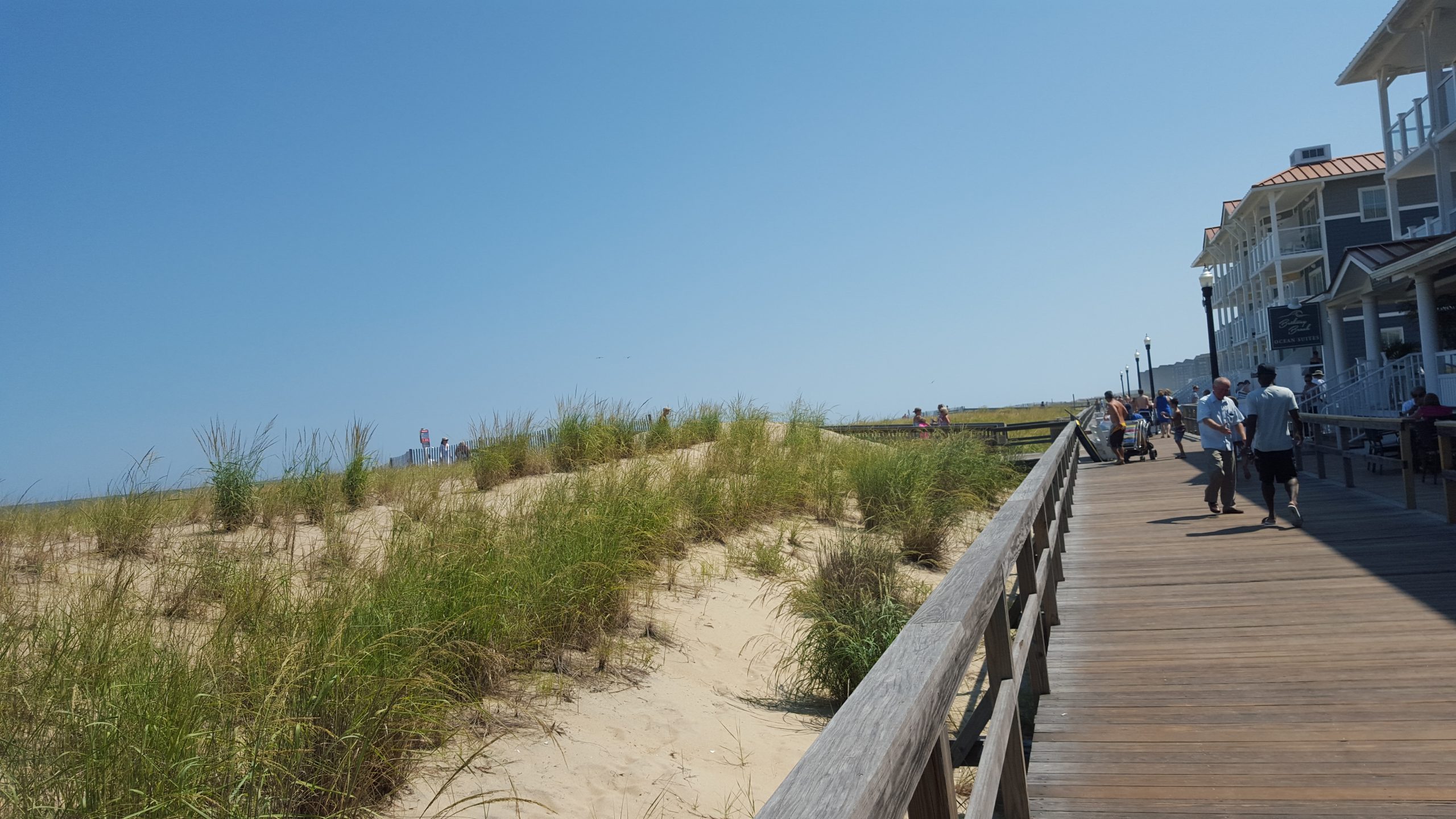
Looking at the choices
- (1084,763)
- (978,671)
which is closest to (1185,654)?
(1084,763)

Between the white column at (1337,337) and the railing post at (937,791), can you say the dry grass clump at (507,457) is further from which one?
the white column at (1337,337)

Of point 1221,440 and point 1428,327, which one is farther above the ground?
point 1428,327

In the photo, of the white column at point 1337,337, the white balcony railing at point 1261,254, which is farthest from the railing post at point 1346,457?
A: the white balcony railing at point 1261,254

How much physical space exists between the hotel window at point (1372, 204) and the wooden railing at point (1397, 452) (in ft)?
67.4

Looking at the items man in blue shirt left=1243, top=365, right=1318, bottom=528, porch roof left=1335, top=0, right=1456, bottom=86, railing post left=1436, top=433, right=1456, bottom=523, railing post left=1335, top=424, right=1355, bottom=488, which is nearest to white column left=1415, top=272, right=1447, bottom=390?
porch roof left=1335, top=0, right=1456, bottom=86

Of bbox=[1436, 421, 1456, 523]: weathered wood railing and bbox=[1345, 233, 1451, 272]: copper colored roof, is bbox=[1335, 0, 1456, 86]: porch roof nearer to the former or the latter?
bbox=[1345, 233, 1451, 272]: copper colored roof

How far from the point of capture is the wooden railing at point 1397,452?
8.30m

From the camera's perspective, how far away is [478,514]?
23.6 feet

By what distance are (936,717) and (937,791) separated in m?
0.24

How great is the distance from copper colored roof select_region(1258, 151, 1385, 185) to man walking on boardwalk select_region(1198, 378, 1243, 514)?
92.2ft

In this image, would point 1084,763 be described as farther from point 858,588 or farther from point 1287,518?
point 1287,518

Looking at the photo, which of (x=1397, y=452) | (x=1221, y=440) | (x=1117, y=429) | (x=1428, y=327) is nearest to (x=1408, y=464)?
(x=1221, y=440)

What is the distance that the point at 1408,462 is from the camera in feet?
29.8

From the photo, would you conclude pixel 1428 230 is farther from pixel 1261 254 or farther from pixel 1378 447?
pixel 1261 254
